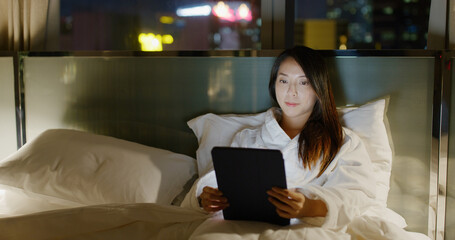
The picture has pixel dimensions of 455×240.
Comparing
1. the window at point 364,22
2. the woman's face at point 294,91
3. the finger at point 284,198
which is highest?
the window at point 364,22

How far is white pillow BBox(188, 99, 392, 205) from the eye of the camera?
1.81 meters

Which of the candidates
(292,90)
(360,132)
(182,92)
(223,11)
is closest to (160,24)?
(223,11)

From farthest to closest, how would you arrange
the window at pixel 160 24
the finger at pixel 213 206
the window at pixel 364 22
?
the window at pixel 160 24 < the window at pixel 364 22 < the finger at pixel 213 206

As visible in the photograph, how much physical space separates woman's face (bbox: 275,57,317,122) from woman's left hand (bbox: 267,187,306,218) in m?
0.42

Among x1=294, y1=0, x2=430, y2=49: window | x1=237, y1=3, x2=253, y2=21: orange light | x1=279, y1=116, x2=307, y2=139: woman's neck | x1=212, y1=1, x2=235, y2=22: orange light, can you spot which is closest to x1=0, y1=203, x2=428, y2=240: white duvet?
x1=279, y1=116, x2=307, y2=139: woman's neck

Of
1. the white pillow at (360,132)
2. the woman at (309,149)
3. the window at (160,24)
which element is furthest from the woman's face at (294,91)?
the window at (160,24)

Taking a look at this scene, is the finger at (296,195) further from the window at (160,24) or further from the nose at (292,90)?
the window at (160,24)

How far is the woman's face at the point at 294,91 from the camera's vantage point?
175cm

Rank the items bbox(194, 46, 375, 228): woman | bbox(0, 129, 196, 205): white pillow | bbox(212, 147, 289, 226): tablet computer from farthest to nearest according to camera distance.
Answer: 1. bbox(0, 129, 196, 205): white pillow
2. bbox(194, 46, 375, 228): woman
3. bbox(212, 147, 289, 226): tablet computer

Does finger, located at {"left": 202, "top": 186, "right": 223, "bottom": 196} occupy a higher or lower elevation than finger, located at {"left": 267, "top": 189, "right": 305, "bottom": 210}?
lower

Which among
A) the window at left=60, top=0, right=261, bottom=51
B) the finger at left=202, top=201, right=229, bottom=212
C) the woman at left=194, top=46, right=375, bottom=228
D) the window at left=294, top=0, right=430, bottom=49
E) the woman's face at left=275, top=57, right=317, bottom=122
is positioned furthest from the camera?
the window at left=60, top=0, right=261, bottom=51

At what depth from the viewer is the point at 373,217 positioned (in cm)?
161

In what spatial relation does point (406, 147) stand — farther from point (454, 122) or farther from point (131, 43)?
point (131, 43)

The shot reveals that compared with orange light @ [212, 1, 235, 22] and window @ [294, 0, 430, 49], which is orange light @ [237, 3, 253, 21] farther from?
window @ [294, 0, 430, 49]
